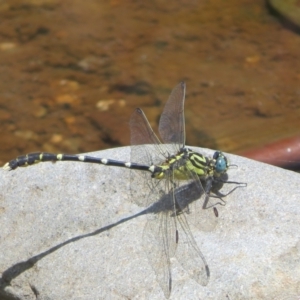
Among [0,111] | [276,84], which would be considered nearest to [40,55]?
[0,111]

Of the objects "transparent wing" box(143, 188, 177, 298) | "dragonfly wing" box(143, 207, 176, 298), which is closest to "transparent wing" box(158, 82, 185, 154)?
"transparent wing" box(143, 188, 177, 298)

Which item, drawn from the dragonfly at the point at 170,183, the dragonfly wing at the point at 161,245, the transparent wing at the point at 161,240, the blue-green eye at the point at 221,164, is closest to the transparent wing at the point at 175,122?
the dragonfly at the point at 170,183

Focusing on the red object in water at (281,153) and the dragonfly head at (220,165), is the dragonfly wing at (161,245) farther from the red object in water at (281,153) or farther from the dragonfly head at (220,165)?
the red object in water at (281,153)

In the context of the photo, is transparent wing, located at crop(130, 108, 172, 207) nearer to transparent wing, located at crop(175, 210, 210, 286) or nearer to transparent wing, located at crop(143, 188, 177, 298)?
transparent wing, located at crop(143, 188, 177, 298)

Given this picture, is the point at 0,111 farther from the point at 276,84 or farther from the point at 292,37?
the point at 292,37

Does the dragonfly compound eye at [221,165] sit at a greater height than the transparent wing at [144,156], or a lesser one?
greater

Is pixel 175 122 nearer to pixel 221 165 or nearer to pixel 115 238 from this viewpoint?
pixel 221 165

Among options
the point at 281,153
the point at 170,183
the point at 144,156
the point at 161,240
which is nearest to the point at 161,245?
the point at 161,240
